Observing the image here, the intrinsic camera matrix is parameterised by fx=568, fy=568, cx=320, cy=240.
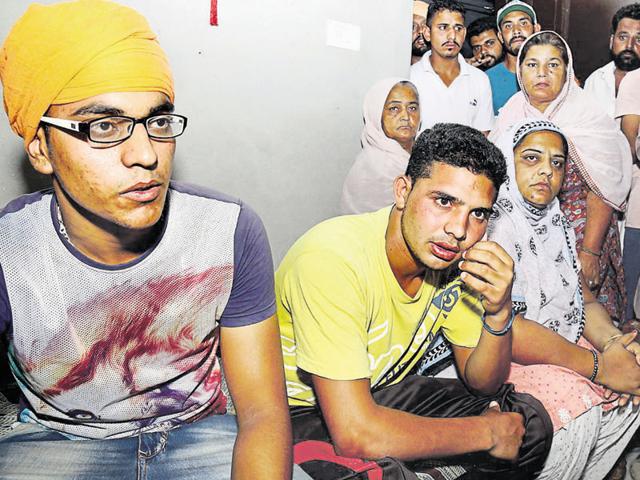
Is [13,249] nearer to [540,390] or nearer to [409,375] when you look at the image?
[409,375]

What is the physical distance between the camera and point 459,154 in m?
1.53

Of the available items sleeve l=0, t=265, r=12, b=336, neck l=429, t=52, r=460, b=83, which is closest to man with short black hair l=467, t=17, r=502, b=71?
neck l=429, t=52, r=460, b=83

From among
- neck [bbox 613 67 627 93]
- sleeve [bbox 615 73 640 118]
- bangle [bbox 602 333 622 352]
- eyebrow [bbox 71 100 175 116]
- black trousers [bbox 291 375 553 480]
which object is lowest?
black trousers [bbox 291 375 553 480]

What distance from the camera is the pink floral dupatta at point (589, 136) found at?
293 centimetres

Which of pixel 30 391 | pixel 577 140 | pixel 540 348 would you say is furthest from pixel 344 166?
pixel 30 391

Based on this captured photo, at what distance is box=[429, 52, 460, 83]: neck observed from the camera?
11.1 ft

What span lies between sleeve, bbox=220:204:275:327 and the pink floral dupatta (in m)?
2.02

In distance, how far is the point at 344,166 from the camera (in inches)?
123

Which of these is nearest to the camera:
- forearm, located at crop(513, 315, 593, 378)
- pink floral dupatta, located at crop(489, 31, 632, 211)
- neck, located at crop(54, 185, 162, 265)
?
neck, located at crop(54, 185, 162, 265)

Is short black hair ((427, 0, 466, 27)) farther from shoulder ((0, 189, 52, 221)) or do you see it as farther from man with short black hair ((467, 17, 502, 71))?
shoulder ((0, 189, 52, 221))

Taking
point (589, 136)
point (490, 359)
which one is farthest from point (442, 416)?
point (589, 136)

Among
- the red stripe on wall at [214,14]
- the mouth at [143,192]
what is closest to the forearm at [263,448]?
the mouth at [143,192]

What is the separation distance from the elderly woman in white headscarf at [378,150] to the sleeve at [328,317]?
1.68m

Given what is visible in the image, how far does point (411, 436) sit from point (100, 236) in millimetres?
857
